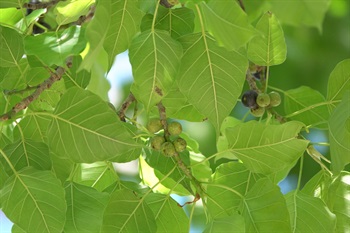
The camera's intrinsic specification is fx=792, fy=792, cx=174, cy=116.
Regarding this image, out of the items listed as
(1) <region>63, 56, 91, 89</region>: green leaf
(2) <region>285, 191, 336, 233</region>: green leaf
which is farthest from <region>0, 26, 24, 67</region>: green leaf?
(2) <region>285, 191, 336, 233</region>: green leaf

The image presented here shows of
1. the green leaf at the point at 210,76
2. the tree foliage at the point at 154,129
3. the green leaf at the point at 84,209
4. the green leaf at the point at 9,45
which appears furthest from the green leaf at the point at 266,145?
the green leaf at the point at 9,45

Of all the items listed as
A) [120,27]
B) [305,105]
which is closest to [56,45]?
[120,27]

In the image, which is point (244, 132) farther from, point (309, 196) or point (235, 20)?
point (235, 20)

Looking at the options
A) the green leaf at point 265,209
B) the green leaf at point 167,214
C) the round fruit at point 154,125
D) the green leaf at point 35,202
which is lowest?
the green leaf at point 167,214

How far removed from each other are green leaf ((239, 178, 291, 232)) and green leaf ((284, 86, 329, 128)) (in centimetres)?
25

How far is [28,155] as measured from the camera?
121 cm

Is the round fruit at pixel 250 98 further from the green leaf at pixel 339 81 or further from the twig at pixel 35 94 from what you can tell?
the twig at pixel 35 94

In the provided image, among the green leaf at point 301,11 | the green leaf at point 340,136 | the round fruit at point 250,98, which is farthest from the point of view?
the round fruit at point 250,98

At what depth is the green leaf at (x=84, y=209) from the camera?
1196 millimetres

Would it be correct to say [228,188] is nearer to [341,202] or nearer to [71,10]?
[341,202]

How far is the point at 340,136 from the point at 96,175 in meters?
0.49

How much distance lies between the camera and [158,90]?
3.56ft

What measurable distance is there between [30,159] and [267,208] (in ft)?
1.21

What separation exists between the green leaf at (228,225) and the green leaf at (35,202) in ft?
0.71
